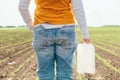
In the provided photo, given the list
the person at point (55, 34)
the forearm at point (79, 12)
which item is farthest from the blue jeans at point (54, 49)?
the forearm at point (79, 12)

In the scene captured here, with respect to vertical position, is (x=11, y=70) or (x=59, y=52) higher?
(x=59, y=52)

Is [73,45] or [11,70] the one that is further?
[11,70]

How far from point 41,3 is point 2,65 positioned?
905 cm

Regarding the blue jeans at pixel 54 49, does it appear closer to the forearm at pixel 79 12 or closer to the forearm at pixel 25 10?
the forearm at pixel 79 12

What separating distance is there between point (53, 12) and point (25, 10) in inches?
17.4

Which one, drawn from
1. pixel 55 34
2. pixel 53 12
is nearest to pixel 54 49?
pixel 55 34

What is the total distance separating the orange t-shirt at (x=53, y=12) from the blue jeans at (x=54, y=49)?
79mm

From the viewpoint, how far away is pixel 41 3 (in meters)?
4.90

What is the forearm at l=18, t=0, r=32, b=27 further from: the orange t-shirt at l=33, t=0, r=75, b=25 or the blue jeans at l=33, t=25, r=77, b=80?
the blue jeans at l=33, t=25, r=77, b=80

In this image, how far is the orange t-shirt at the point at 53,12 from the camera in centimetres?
486

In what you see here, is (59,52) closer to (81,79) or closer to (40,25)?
(40,25)

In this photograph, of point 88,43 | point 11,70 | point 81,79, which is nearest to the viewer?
point 88,43

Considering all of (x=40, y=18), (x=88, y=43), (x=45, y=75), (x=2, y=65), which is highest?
(x=40, y=18)

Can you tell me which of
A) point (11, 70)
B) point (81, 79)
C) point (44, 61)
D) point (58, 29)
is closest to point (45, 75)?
point (44, 61)
